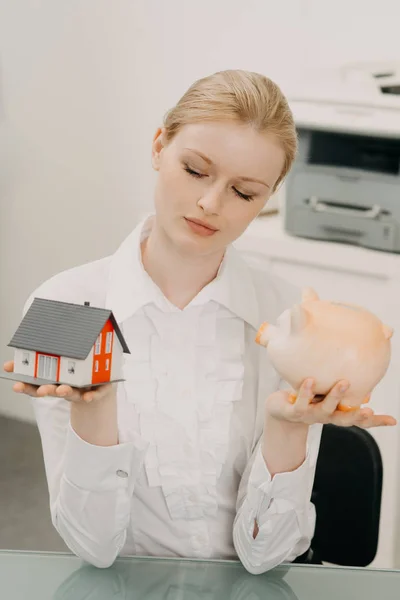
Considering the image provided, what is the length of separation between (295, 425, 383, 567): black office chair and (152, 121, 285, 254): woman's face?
531 millimetres

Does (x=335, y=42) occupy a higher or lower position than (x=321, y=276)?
higher

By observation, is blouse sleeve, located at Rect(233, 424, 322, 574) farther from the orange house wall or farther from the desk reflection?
the orange house wall

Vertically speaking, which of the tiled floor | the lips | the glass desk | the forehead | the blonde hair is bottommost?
the tiled floor

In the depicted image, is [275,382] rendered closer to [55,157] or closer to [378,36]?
[378,36]

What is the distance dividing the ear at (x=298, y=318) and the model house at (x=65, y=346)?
0.66 feet

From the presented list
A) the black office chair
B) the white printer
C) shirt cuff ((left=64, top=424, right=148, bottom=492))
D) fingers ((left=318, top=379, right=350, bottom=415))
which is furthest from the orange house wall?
the white printer

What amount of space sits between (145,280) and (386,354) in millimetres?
401

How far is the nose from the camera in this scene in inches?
47.1

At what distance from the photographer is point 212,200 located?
47.1 inches

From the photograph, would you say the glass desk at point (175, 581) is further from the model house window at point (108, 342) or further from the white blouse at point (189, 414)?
the model house window at point (108, 342)

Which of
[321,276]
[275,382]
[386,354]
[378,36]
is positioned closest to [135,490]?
[275,382]

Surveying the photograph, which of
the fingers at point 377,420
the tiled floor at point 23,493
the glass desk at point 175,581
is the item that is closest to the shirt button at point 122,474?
the glass desk at point 175,581

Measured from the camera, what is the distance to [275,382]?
1.37m

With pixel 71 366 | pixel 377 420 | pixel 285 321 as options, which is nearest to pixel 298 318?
pixel 285 321
